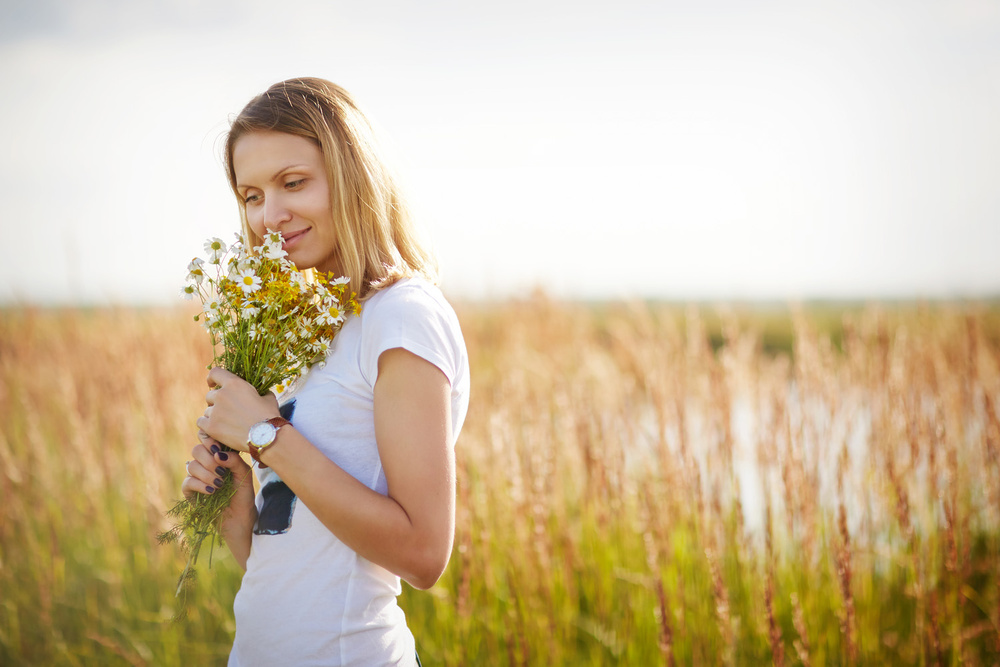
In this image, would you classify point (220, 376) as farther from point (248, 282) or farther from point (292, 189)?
point (292, 189)

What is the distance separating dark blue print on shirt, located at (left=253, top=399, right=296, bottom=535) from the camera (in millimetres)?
1240

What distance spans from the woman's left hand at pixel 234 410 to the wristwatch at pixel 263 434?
3cm

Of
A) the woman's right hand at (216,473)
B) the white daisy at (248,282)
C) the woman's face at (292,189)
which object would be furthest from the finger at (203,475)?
the woman's face at (292,189)

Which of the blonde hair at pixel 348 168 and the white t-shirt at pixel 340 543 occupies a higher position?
the blonde hair at pixel 348 168

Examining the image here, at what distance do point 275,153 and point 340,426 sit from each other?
2.17ft

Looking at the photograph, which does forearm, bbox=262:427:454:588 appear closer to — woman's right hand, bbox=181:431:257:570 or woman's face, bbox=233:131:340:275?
woman's right hand, bbox=181:431:257:570

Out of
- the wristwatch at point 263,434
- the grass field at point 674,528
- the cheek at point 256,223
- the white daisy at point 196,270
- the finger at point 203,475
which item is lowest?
the grass field at point 674,528

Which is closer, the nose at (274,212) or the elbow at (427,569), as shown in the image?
the elbow at (427,569)

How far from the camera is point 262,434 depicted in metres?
1.17

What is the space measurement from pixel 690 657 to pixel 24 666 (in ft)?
10.3

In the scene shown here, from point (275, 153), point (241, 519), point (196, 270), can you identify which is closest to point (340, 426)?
point (241, 519)

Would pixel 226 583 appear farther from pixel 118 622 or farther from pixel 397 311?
pixel 397 311

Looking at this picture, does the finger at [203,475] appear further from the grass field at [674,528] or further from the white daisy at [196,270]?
the grass field at [674,528]

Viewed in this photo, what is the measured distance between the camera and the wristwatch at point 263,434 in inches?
45.7
